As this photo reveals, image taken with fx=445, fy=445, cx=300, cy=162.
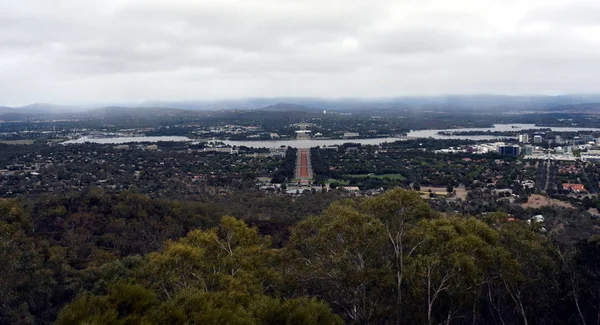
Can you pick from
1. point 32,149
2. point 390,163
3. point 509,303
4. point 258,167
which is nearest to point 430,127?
point 390,163

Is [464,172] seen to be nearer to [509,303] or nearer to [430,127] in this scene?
[509,303]

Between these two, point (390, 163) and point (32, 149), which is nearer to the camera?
point (390, 163)

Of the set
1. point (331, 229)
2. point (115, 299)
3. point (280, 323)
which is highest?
point (331, 229)

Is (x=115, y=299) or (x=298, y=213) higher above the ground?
(x=115, y=299)

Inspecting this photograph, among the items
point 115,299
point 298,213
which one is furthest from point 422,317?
point 298,213

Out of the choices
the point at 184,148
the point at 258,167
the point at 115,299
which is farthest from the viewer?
the point at 184,148

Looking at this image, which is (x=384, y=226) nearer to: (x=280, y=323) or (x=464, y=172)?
(x=280, y=323)

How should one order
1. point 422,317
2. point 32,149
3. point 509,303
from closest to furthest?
point 422,317, point 509,303, point 32,149
